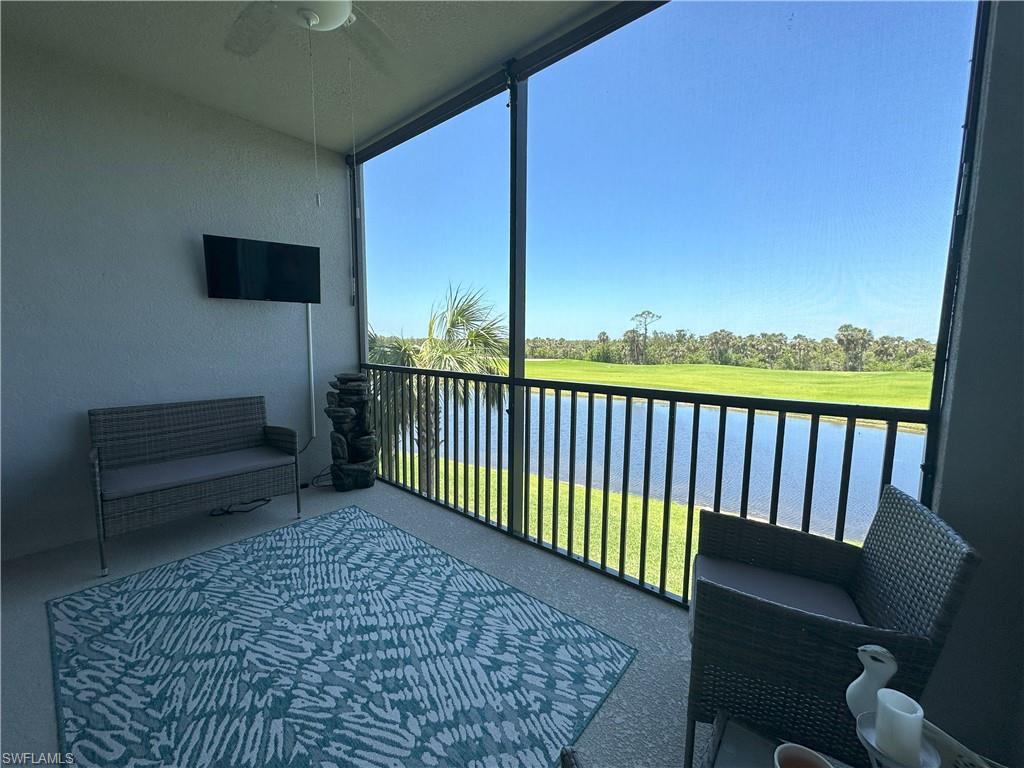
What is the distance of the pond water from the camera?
5.30 ft

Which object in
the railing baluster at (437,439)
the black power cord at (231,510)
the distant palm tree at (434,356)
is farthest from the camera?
the distant palm tree at (434,356)

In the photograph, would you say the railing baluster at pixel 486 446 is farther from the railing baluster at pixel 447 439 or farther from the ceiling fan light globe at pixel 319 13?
the ceiling fan light globe at pixel 319 13

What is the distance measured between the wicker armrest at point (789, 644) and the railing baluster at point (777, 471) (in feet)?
2.67

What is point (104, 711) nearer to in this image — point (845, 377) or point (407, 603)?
point (407, 603)

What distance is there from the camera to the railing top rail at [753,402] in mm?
1496

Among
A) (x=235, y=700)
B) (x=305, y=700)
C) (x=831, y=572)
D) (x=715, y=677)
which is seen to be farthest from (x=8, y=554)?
(x=831, y=572)

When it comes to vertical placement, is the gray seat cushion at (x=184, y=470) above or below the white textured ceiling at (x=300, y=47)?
below

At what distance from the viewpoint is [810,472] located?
1762 mm

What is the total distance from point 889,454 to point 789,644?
3.07 feet

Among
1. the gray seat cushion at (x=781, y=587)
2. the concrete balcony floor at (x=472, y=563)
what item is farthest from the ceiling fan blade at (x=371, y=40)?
the concrete balcony floor at (x=472, y=563)

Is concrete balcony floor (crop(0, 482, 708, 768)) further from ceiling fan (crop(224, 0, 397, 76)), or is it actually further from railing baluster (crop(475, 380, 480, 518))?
ceiling fan (crop(224, 0, 397, 76))

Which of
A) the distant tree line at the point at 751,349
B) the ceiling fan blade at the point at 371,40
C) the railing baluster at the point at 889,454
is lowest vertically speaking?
the railing baluster at the point at 889,454

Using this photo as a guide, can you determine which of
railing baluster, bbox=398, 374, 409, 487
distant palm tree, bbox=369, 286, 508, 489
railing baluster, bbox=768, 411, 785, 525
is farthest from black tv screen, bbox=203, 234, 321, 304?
railing baluster, bbox=768, 411, 785, 525

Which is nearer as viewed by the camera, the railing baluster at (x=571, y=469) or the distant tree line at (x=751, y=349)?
the distant tree line at (x=751, y=349)
